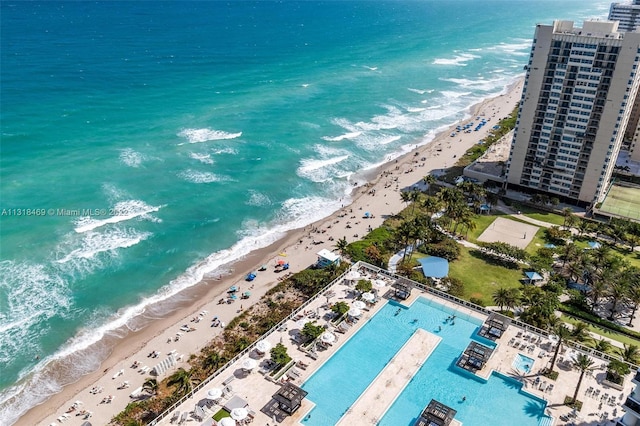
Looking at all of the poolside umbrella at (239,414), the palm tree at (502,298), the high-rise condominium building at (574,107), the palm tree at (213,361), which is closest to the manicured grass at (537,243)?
the high-rise condominium building at (574,107)

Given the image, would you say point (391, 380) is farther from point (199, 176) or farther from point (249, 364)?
point (199, 176)

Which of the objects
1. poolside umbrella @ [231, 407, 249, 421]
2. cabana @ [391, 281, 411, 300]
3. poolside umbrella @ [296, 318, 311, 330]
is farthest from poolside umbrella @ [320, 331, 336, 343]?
poolside umbrella @ [231, 407, 249, 421]

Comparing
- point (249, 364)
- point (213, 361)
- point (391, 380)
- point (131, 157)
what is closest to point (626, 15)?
point (131, 157)

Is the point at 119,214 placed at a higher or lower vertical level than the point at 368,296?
lower

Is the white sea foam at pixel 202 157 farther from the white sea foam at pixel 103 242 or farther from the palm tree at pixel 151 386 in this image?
the palm tree at pixel 151 386

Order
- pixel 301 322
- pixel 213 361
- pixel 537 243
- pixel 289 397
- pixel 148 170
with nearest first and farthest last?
pixel 289 397
pixel 213 361
pixel 301 322
pixel 537 243
pixel 148 170

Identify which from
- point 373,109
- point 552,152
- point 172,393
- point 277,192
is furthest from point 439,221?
point 373,109
